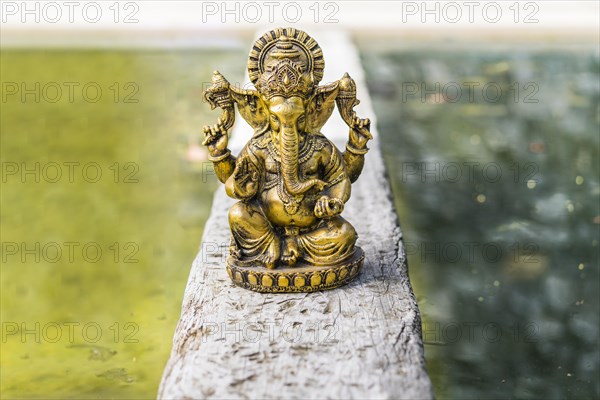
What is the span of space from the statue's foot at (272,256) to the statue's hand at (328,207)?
186 mm

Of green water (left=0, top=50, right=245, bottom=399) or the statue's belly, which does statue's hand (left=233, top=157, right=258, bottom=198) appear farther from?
green water (left=0, top=50, right=245, bottom=399)

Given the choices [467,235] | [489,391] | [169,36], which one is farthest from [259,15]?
[489,391]

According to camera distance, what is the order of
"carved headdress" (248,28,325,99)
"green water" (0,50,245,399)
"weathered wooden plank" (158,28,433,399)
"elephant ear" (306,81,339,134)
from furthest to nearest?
"green water" (0,50,245,399)
"elephant ear" (306,81,339,134)
"carved headdress" (248,28,325,99)
"weathered wooden plank" (158,28,433,399)

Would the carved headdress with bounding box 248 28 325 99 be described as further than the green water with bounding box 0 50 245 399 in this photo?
No

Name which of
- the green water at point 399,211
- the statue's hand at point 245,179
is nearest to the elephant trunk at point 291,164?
the statue's hand at point 245,179

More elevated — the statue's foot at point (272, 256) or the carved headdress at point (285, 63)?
the carved headdress at point (285, 63)

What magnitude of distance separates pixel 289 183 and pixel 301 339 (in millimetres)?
525

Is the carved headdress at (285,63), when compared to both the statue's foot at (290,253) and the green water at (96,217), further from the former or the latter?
the green water at (96,217)

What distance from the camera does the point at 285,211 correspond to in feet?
9.50

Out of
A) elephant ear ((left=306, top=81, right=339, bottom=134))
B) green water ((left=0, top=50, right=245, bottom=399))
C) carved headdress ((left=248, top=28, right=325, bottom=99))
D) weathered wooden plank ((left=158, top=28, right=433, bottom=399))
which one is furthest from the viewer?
green water ((left=0, top=50, right=245, bottom=399))

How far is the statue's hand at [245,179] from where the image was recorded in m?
2.87

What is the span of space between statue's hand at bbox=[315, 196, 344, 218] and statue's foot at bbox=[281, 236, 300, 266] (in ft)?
0.48

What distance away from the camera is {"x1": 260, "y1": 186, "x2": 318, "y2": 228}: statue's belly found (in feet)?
9.49

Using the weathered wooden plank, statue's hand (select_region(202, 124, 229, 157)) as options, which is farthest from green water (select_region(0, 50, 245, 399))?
statue's hand (select_region(202, 124, 229, 157))
